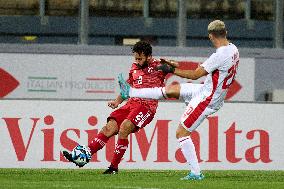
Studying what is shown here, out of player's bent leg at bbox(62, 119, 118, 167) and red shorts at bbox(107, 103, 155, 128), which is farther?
red shorts at bbox(107, 103, 155, 128)

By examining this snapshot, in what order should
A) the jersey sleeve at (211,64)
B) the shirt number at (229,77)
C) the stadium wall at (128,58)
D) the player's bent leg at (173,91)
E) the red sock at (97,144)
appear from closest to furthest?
the jersey sleeve at (211,64) < the shirt number at (229,77) < the player's bent leg at (173,91) < the red sock at (97,144) < the stadium wall at (128,58)

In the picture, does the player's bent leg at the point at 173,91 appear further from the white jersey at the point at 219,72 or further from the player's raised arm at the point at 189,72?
the player's raised arm at the point at 189,72

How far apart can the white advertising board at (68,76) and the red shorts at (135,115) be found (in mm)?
6528

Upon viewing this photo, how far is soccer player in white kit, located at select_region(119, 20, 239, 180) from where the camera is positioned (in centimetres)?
1273

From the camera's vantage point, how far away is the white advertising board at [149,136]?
1689cm

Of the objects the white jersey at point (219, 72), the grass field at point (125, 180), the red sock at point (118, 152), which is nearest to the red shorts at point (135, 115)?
the red sock at point (118, 152)

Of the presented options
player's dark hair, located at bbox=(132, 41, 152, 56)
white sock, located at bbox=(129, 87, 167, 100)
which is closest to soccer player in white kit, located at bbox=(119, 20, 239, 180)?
white sock, located at bbox=(129, 87, 167, 100)

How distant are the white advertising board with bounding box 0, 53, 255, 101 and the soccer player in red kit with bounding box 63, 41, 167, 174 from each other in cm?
642

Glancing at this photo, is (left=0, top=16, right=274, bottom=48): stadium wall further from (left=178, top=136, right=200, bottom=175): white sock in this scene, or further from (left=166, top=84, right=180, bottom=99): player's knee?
(left=178, top=136, right=200, bottom=175): white sock

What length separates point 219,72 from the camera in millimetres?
12859

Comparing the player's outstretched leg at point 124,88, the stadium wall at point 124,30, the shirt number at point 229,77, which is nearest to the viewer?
the shirt number at point 229,77

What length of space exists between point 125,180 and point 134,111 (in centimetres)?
170

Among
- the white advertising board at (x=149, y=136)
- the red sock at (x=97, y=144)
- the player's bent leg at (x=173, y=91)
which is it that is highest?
the player's bent leg at (x=173, y=91)

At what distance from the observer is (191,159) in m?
13.0
